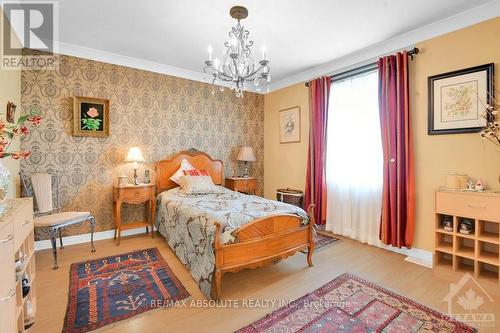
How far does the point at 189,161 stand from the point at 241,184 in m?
1.10

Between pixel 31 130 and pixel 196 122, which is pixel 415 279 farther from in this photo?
pixel 31 130

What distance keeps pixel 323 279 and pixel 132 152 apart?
317cm

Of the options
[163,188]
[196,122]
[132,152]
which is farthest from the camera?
[196,122]

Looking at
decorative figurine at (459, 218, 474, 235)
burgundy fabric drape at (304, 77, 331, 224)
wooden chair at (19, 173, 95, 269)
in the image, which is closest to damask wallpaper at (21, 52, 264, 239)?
wooden chair at (19, 173, 95, 269)

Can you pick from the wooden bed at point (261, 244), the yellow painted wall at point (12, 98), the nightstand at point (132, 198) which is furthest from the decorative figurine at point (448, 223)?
the yellow painted wall at point (12, 98)

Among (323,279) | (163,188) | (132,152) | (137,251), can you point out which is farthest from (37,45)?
(323,279)

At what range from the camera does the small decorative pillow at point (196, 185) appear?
3.77 m

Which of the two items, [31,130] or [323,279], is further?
[31,130]

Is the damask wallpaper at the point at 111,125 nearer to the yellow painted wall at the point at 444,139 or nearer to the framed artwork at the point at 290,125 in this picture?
the framed artwork at the point at 290,125

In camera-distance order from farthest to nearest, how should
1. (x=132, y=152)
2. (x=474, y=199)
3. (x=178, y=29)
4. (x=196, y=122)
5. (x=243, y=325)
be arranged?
(x=196, y=122) < (x=132, y=152) < (x=178, y=29) < (x=474, y=199) < (x=243, y=325)

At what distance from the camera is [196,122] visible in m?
4.60

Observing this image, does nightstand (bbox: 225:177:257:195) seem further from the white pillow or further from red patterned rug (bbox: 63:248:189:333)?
red patterned rug (bbox: 63:248:189:333)

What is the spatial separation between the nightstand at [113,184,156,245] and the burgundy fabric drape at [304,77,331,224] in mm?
2704

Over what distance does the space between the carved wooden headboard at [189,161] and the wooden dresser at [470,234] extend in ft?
11.2
